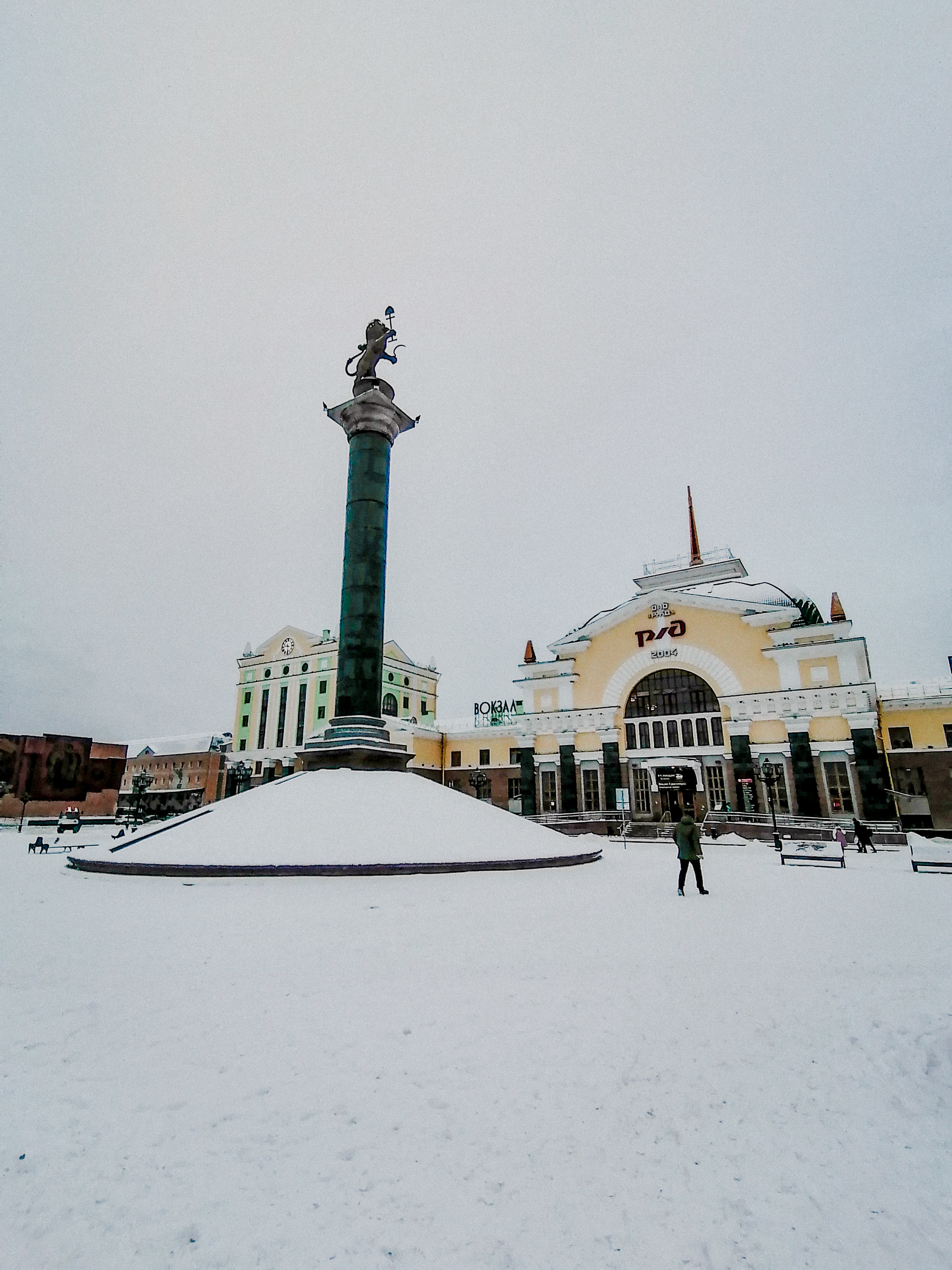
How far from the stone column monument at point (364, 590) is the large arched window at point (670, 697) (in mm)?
17635

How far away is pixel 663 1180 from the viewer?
3.33 meters

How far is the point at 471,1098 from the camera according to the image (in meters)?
4.04

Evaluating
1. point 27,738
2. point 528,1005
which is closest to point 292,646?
point 27,738

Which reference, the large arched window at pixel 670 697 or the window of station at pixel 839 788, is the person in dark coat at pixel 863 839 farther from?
the large arched window at pixel 670 697

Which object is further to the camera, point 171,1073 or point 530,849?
point 530,849

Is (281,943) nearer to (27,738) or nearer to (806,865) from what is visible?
(806,865)

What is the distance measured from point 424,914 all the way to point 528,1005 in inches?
144

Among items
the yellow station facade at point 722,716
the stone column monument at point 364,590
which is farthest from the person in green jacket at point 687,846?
the yellow station facade at point 722,716

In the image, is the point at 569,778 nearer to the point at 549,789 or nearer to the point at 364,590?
the point at 549,789

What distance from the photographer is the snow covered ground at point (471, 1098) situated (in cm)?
293

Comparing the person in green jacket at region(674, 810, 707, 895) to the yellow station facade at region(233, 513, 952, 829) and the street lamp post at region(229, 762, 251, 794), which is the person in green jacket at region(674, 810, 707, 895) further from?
the street lamp post at region(229, 762, 251, 794)

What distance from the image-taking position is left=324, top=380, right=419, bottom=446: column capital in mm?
20938

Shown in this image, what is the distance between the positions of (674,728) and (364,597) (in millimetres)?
19421

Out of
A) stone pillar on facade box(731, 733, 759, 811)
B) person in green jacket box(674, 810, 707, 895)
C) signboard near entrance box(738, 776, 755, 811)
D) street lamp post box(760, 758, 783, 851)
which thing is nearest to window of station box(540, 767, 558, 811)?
stone pillar on facade box(731, 733, 759, 811)
